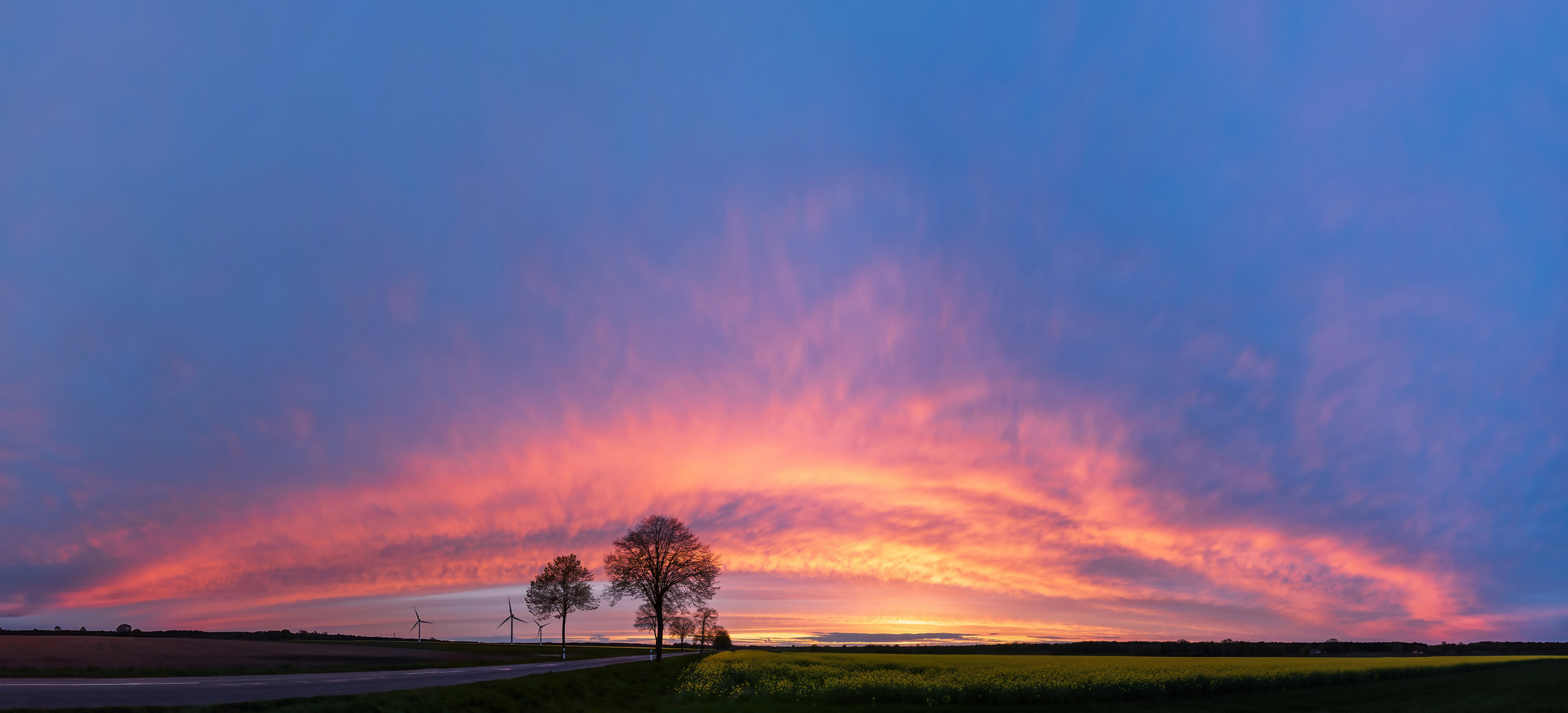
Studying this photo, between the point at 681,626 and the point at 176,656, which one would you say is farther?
the point at 681,626

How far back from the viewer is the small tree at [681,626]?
104m

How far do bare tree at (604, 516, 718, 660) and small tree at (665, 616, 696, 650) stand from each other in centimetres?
1881

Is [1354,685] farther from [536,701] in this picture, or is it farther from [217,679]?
[217,679]

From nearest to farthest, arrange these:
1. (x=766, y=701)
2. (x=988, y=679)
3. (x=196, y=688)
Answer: (x=196, y=688) < (x=766, y=701) < (x=988, y=679)

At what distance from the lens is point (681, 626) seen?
112 meters

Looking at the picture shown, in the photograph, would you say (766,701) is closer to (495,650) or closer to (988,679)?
(988,679)

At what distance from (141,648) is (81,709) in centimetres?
5756

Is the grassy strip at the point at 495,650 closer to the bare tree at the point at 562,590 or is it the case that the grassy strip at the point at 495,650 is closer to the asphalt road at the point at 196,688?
the bare tree at the point at 562,590

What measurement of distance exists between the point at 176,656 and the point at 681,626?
7019 centimetres

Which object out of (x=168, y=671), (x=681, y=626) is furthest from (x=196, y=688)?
(x=681, y=626)

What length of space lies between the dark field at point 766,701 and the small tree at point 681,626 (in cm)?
4408

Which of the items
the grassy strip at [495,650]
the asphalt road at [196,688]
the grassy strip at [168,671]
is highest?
the asphalt road at [196,688]

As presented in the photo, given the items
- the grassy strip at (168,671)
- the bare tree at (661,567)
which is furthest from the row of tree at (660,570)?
the grassy strip at (168,671)

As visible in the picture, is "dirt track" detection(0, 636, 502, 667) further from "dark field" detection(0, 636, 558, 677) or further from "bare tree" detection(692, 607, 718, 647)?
"bare tree" detection(692, 607, 718, 647)
